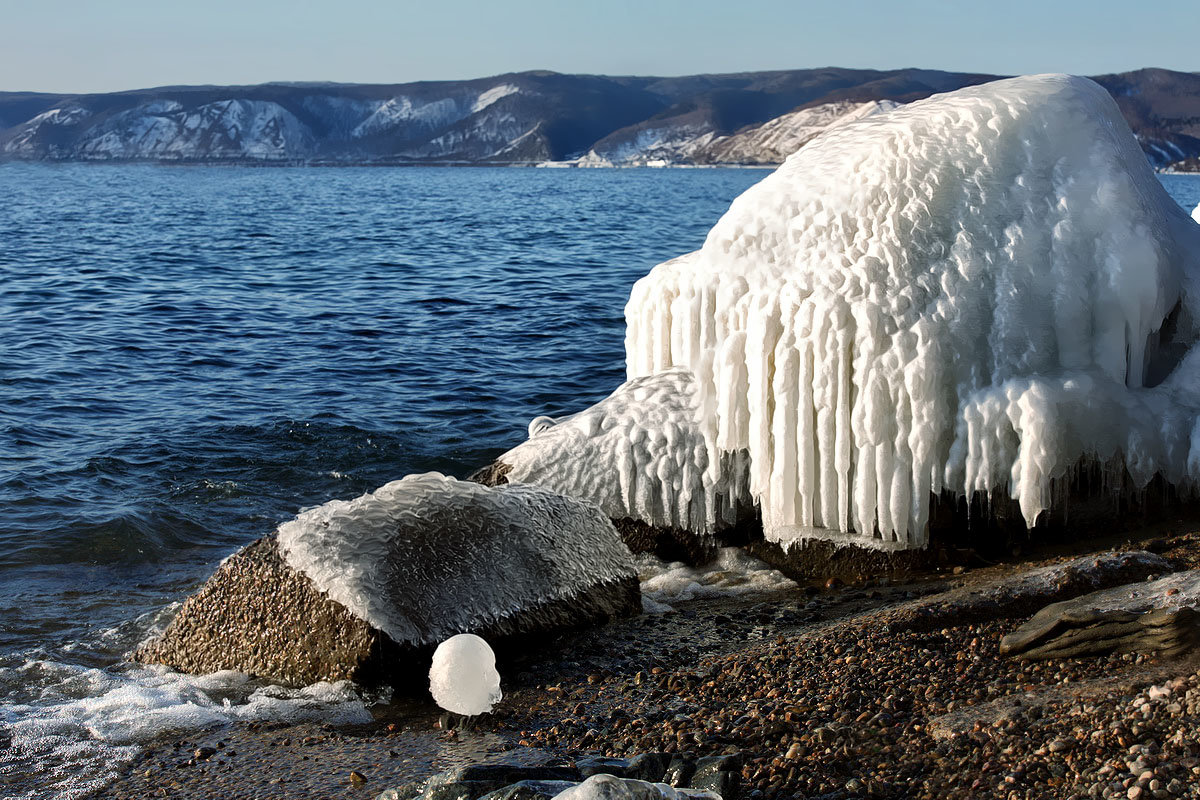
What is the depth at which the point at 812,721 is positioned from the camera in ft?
17.7

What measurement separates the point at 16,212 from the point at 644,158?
500 ft

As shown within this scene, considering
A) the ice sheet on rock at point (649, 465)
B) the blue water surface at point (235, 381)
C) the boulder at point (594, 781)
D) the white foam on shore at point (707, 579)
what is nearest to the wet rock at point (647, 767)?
the boulder at point (594, 781)

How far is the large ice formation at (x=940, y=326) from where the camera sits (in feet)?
24.7

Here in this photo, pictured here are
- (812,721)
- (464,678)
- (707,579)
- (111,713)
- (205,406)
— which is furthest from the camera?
(205,406)

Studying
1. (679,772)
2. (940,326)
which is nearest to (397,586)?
(679,772)

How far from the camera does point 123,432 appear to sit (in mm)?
13711

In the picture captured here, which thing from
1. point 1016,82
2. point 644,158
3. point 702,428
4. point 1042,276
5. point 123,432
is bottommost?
point 123,432

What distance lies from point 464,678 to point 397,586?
870 mm

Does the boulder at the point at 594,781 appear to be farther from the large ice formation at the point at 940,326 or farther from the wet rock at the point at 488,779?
the large ice formation at the point at 940,326

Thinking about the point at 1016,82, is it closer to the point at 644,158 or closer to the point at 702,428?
the point at 702,428

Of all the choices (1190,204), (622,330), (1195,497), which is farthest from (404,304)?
(1190,204)

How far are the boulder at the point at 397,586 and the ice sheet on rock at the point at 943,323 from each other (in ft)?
5.05

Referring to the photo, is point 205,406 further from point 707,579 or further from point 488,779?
point 488,779

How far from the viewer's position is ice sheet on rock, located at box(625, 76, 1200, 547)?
752 centimetres
